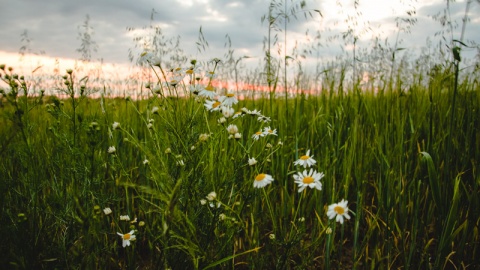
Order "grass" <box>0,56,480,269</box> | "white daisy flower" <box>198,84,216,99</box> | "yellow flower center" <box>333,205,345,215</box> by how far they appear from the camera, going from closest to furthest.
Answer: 1. "yellow flower center" <box>333,205,345,215</box>
2. "grass" <box>0,56,480,269</box>
3. "white daisy flower" <box>198,84,216,99</box>

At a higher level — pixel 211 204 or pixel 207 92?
pixel 207 92

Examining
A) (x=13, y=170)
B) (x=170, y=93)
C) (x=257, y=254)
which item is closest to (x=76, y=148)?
(x=170, y=93)

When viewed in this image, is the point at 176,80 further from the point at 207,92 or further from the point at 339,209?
the point at 339,209

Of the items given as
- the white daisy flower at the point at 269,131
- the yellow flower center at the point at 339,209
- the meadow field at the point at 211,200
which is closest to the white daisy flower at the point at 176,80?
the meadow field at the point at 211,200

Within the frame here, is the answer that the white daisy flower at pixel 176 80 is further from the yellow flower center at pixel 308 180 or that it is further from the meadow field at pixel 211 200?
the yellow flower center at pixel 308 180

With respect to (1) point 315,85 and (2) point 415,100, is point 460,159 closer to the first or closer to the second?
(2) point 415,100

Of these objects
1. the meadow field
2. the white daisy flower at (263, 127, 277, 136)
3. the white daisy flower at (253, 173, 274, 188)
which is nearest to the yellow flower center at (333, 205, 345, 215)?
the meadow field

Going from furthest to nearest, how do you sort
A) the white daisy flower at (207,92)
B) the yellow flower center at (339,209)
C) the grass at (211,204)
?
the white daisy flower at (207,92) < the grass at (211,204) < the yellow flower center at (339,209)

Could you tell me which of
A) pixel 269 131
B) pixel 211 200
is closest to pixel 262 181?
pixel 211 200

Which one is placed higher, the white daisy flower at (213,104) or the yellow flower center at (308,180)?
the white daisy flower at (213,104)

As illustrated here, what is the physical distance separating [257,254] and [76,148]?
3.05ft

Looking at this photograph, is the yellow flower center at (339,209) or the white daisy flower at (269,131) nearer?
the yellow flower center at (339,209)

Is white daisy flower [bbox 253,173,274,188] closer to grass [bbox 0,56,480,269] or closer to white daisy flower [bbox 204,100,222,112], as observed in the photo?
grass [bbox 0,56,480,269]

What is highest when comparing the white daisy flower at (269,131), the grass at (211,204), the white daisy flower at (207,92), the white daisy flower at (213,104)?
the white daisy flower at (207,92)
